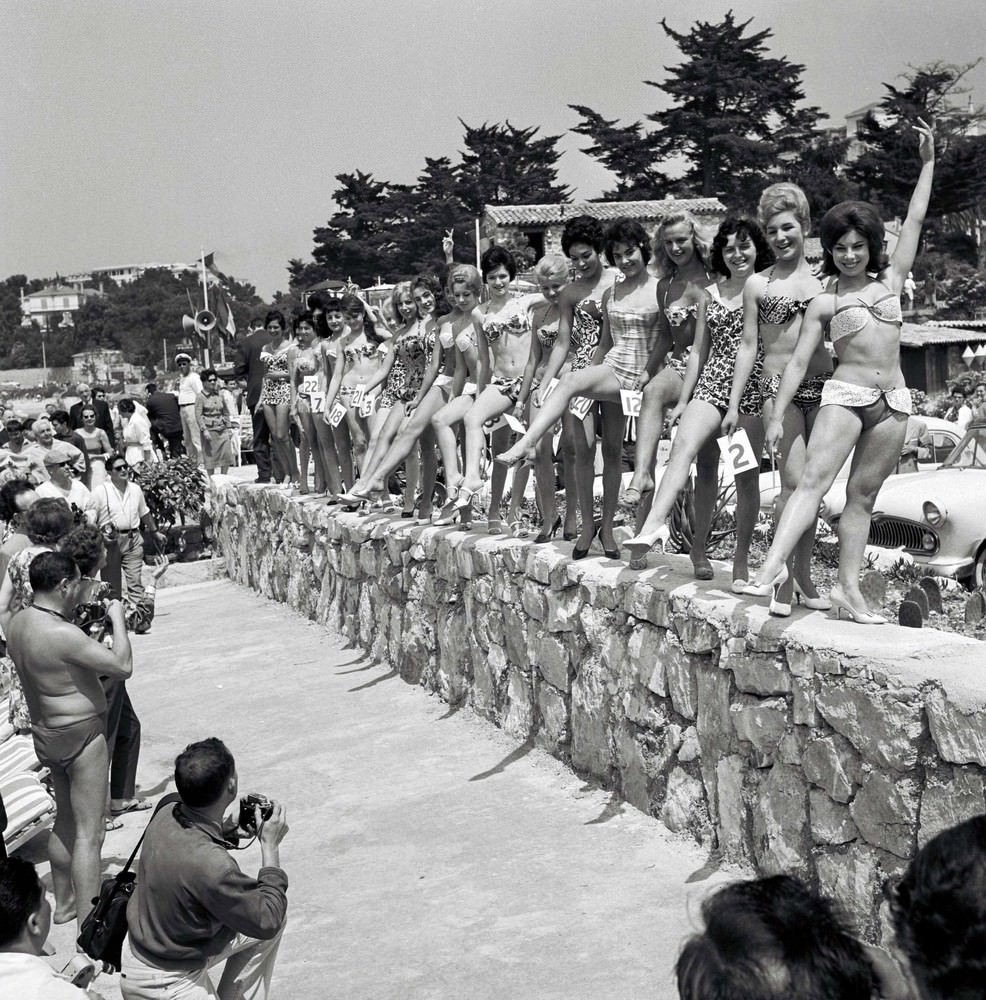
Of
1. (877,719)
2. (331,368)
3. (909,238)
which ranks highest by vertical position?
(909,238)

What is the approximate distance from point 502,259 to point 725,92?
4457cm

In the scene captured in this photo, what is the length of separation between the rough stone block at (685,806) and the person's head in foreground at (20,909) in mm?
3365

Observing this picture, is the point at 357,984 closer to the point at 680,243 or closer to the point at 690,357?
the point at 690,357

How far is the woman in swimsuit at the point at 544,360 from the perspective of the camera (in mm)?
7648

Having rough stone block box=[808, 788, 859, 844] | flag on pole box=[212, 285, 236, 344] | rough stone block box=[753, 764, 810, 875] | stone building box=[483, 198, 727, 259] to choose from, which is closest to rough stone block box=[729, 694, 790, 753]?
rough stone block box=[753, 764, 810, 875]

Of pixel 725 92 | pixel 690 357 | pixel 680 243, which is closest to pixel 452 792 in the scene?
pixel 690 357

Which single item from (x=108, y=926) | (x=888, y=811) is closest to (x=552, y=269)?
(x=888, y=811)

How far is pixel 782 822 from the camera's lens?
530cm

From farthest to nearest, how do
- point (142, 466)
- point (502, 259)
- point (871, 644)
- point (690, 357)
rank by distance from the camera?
point (142, 466)
point (502, 259)
point (690, 357)
point (871, 644)

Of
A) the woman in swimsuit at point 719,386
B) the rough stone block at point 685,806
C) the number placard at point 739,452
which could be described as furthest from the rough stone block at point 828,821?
the number placard at point 739,452

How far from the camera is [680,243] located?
21.6 ft

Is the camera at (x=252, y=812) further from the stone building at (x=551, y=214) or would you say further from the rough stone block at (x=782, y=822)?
the stone building at (x=551, y=214)

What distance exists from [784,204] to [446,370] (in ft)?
14.2

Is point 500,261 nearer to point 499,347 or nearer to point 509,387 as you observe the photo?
point 499,347
